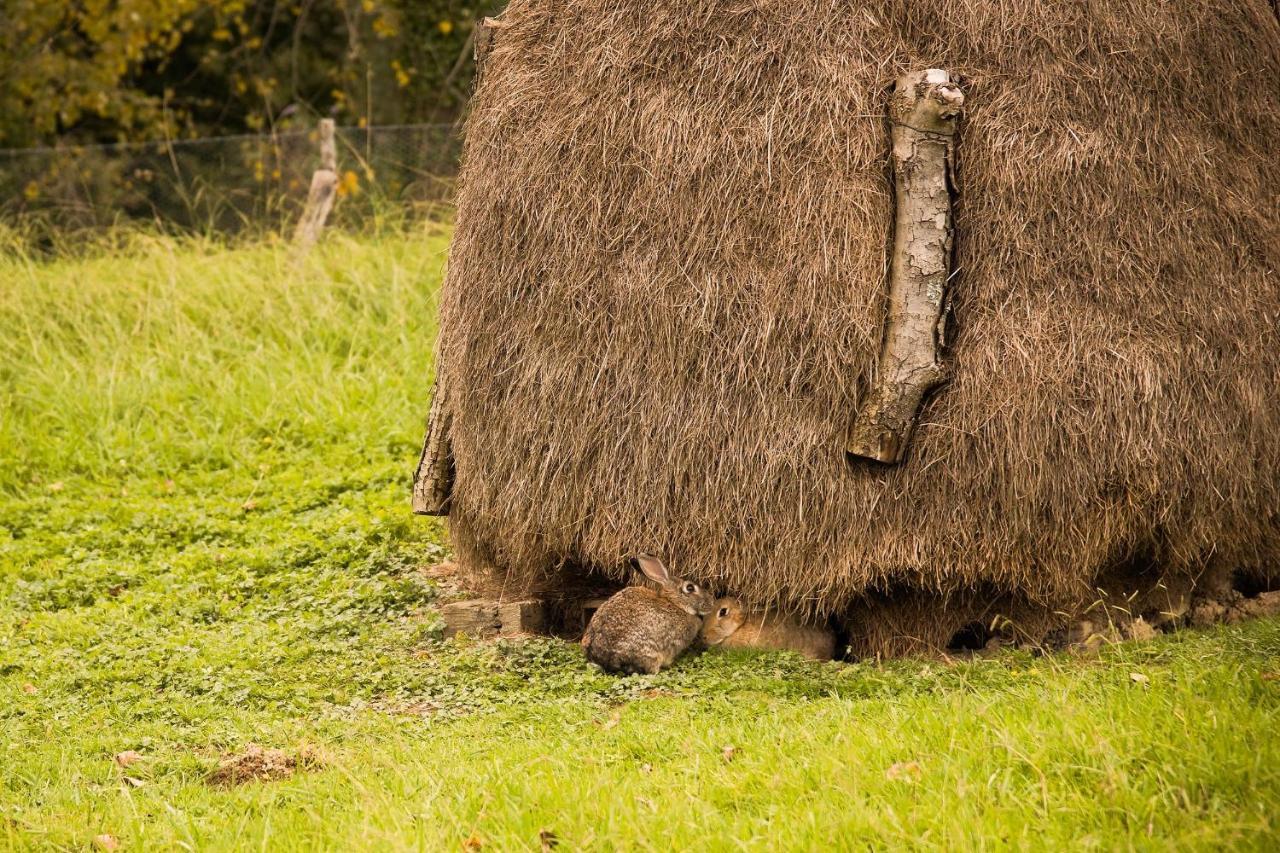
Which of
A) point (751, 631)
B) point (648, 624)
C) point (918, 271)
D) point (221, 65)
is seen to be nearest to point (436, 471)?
point (648, 624)

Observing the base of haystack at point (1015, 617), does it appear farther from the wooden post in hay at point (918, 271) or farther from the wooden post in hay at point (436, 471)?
the wooden post in hay at point (918, 271)

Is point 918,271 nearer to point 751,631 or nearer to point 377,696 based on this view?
point 751,631

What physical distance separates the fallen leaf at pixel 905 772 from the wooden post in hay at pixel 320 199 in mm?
9299

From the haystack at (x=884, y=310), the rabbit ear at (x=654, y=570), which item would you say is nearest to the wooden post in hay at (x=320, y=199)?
the haystack at (x=884, y=310)

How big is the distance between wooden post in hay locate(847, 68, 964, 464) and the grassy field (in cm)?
106

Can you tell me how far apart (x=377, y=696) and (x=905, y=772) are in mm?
2665

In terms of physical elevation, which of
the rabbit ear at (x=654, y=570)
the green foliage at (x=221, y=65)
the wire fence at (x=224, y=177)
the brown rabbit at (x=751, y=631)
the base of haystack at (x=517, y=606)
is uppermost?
the green foliage at (x=221, y=65)

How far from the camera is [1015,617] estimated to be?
238 inches

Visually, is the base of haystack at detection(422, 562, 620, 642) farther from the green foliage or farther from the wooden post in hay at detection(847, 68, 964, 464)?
the green foliage

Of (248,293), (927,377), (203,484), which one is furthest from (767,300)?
(248,293)

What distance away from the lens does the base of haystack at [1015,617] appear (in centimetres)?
601

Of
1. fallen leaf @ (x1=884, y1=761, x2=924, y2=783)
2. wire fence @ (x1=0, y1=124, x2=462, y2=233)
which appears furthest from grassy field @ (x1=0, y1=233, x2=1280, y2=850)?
wire fence @ (x1=0, y1=124, x2=462, y2=233)

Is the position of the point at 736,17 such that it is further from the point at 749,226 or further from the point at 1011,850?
the point at 1011,850

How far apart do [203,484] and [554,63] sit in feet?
13.4
